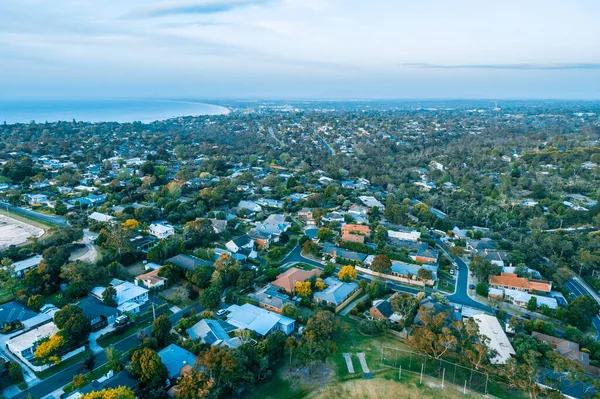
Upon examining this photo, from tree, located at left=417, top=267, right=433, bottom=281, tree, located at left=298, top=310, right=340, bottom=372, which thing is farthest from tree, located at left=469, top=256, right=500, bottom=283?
tree, located at left=298, top=310, right=340, bottom=372

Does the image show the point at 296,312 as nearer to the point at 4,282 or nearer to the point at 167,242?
the point at 167,242

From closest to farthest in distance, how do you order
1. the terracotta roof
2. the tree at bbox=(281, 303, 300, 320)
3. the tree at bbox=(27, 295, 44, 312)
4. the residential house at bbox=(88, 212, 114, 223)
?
1. the tree at bbox=(281, 303, 300, 320)
2. the tree at bbox=(27, 295, 44, 312)
3. the terracotta roof
4. the residential house at bbox=(88, 212, 114, 223)

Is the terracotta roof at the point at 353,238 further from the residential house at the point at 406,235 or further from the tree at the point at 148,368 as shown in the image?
the tree at the point at 148,368

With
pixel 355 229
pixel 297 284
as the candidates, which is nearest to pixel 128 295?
pixel 297 284

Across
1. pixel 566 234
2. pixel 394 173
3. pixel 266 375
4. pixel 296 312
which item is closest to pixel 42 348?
pixel 266 375

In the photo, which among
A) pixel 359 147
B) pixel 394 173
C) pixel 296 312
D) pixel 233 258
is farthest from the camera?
pixel 359 147

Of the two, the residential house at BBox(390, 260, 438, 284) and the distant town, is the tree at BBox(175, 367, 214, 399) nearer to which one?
the distant town
